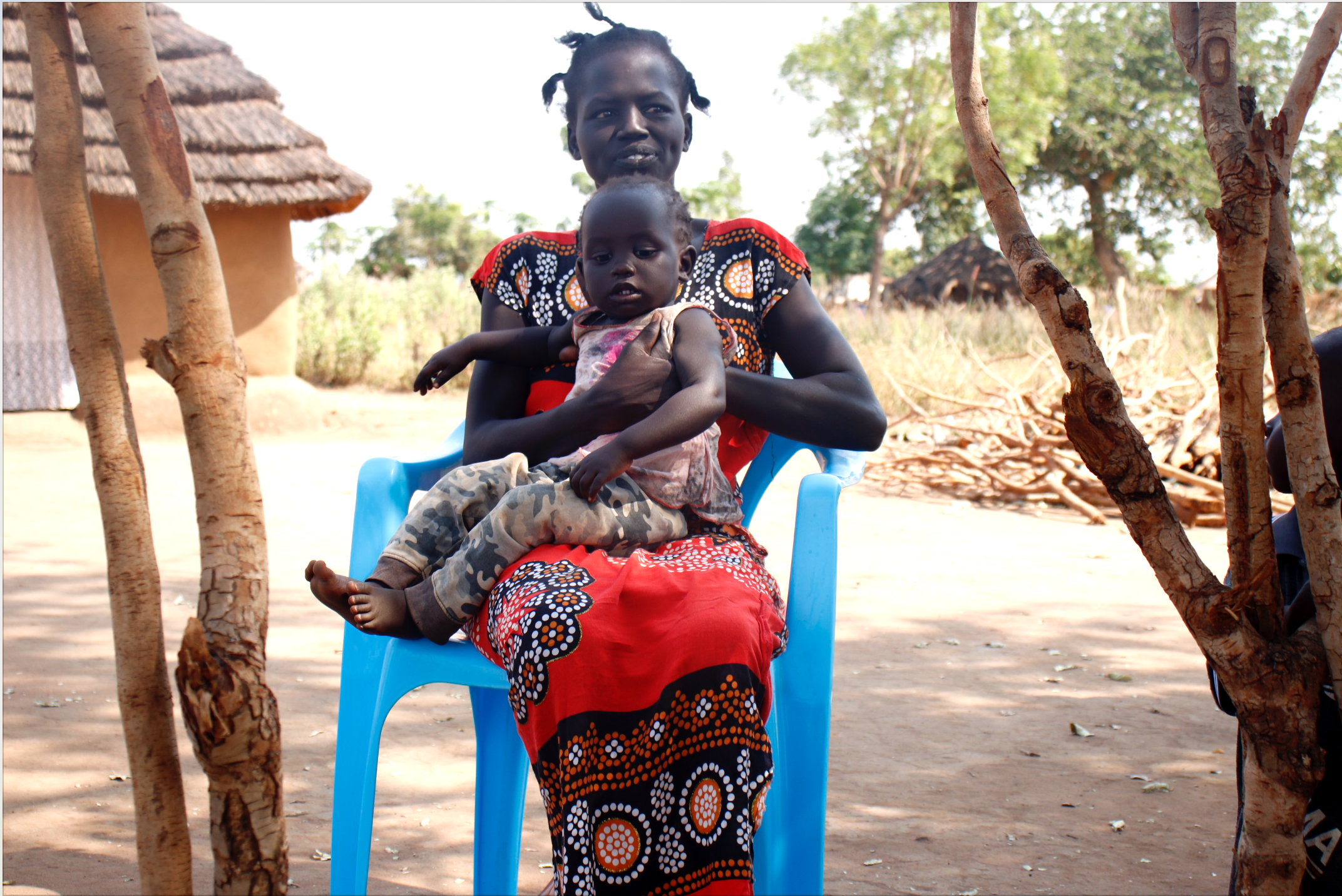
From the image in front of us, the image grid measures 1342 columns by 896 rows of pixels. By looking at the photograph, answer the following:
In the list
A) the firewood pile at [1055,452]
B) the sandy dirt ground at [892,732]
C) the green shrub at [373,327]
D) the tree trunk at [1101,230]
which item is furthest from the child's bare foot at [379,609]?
the tree trunk at [1101,230]

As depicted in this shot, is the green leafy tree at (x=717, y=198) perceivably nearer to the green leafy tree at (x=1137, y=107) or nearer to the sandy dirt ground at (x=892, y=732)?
the green leafy tree at (x=1137, y=107)

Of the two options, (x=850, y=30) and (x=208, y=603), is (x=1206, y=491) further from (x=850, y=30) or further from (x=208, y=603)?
(x=850, y=30)

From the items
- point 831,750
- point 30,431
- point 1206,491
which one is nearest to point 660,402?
point 831,750

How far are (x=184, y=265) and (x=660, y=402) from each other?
780mm

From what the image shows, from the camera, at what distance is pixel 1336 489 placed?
3.66ft

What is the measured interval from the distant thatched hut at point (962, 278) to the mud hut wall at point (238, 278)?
12.0 m

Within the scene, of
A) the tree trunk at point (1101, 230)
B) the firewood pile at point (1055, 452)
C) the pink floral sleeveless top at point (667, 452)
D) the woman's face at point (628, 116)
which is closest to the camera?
the pink floral sleeveless top at point (667, 452)

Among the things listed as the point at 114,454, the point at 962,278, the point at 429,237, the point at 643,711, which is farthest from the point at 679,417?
the point at 429,237

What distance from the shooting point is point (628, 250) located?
1806 millimetres

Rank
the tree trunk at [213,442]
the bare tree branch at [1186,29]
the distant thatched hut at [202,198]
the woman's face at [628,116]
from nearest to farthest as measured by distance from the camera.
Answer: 1. the bare tree branch at [1186,29]
2. the tree trunk at [213,442]
3. the woman's face at [628,116]
4. the distant thatched hut at [202,198]

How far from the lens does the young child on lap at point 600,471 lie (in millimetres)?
1615

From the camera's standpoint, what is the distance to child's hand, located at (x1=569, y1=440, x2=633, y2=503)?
160 cm

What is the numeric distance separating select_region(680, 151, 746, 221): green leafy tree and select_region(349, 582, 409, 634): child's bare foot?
78.7ft

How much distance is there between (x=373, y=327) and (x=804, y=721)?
1348 cm
